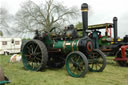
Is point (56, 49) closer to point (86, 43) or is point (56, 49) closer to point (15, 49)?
point (86, 43)

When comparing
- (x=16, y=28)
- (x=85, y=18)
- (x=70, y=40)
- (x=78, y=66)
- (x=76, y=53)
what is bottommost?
(x=78, y=66)

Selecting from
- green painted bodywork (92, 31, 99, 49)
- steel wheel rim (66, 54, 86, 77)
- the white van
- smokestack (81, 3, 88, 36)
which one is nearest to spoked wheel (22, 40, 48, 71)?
steel wheel rim (66, 54, 86, 77)

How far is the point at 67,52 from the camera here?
221 inches

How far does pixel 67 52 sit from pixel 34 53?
1168mm

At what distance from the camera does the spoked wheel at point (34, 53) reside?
17.6 feet

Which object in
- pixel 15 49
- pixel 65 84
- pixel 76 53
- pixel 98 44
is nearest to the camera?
pixel 65 84

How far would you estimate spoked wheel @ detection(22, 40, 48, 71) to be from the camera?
537cm

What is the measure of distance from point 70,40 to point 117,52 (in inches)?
120

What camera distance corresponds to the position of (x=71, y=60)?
4.91 m

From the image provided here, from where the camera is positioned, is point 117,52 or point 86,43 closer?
point 86,43

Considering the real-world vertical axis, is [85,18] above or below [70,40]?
above

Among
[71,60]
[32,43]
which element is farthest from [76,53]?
[32,43]

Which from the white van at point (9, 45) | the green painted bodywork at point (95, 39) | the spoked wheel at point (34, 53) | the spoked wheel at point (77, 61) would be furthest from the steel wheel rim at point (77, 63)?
the white van at point (9, 45)

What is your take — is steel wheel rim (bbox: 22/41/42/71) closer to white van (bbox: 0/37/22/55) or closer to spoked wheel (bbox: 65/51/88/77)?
spoked wheel (bbox: 65/51/88/77)
